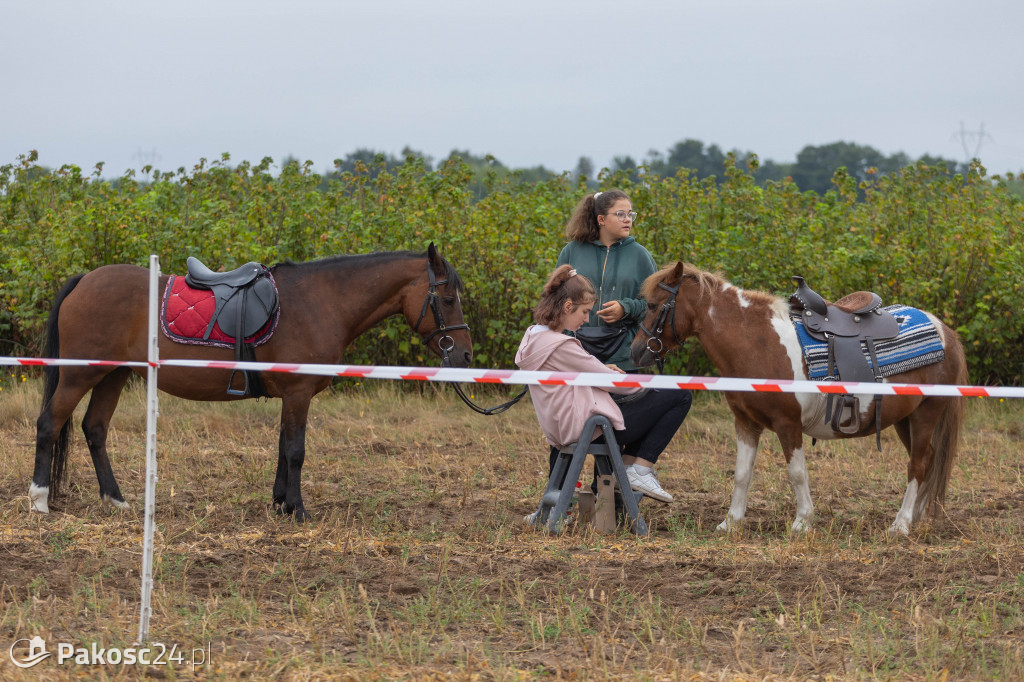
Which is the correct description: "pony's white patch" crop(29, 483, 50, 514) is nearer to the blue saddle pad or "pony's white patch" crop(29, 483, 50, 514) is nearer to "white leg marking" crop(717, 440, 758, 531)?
"white leg marking" crop(717, 440, 758, 531)

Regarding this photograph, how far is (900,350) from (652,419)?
1552mm

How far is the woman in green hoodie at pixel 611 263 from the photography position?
608 cm

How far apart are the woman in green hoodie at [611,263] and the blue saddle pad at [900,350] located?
101 centimetres

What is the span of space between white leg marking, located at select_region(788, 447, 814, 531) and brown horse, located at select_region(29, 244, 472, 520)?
218cm

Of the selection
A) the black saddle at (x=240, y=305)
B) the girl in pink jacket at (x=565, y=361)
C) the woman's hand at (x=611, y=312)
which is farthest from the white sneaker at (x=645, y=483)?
the black saddle at (x=240, y=305)

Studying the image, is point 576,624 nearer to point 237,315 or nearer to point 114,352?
point 237,315

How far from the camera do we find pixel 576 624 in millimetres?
4082

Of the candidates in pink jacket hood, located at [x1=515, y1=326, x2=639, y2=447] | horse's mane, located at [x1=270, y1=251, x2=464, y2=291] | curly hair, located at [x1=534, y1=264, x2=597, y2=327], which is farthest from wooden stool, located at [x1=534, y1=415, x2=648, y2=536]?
horse's mane, located at [x1=270, y1=251, x2=464, y2=291]

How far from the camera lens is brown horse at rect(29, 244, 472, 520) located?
625 centimetres

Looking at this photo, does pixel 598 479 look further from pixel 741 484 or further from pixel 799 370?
pixel 799 370

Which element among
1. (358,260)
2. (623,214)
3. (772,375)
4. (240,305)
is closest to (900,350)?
(772,375)

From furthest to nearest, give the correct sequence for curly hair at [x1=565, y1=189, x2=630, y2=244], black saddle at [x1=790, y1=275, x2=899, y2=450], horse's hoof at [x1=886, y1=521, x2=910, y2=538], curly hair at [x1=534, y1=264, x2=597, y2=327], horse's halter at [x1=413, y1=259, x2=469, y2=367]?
horse's halter at [x1=413, y1=259, x2=469, y2=367] < curly hair at [x1=565, y1=189, x2=630, y2=244] < horse's hoof at [x1=886, y1=521, x2=910, y2=538] < black saddle at [x1=790, y1=275, x2=899, y2=450] < curly hair at [x1=534, y1=264, x2=597, y2=327]

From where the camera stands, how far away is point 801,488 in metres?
5.94

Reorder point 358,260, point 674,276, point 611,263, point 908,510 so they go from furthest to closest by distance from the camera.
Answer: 1. point 358,260
2. point 611,263
3. point 908,510
4. point 674,276
